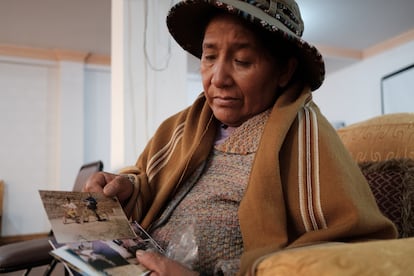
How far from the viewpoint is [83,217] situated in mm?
736

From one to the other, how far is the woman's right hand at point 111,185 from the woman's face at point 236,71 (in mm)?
278

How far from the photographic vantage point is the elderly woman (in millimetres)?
696

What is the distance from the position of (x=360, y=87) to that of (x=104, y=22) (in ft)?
11.3

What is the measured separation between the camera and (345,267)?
464 mm

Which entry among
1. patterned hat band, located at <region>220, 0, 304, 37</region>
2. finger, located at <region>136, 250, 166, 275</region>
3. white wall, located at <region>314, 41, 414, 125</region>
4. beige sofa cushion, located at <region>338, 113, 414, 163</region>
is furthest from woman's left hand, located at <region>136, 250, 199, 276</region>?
white wall, located at <region>314, 41, 414, 125</region>

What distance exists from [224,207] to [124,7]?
172cm

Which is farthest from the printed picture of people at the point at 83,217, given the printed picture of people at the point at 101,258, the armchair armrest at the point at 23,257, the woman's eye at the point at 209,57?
the armchair armrest at the point at 23,257

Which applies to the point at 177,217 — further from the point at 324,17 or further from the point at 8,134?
the point at 8,134

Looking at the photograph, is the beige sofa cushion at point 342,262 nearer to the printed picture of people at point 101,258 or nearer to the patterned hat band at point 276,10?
the printed picture of people at point 101,258

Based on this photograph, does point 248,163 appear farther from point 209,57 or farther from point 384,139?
point 384,139

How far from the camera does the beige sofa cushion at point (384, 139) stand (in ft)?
3.59

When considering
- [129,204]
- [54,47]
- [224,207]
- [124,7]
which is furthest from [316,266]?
[54,47]

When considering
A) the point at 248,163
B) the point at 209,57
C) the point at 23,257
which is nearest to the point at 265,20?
the point at 209,57

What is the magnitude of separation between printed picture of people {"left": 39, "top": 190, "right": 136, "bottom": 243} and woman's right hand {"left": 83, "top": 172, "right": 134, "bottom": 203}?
4 cm
